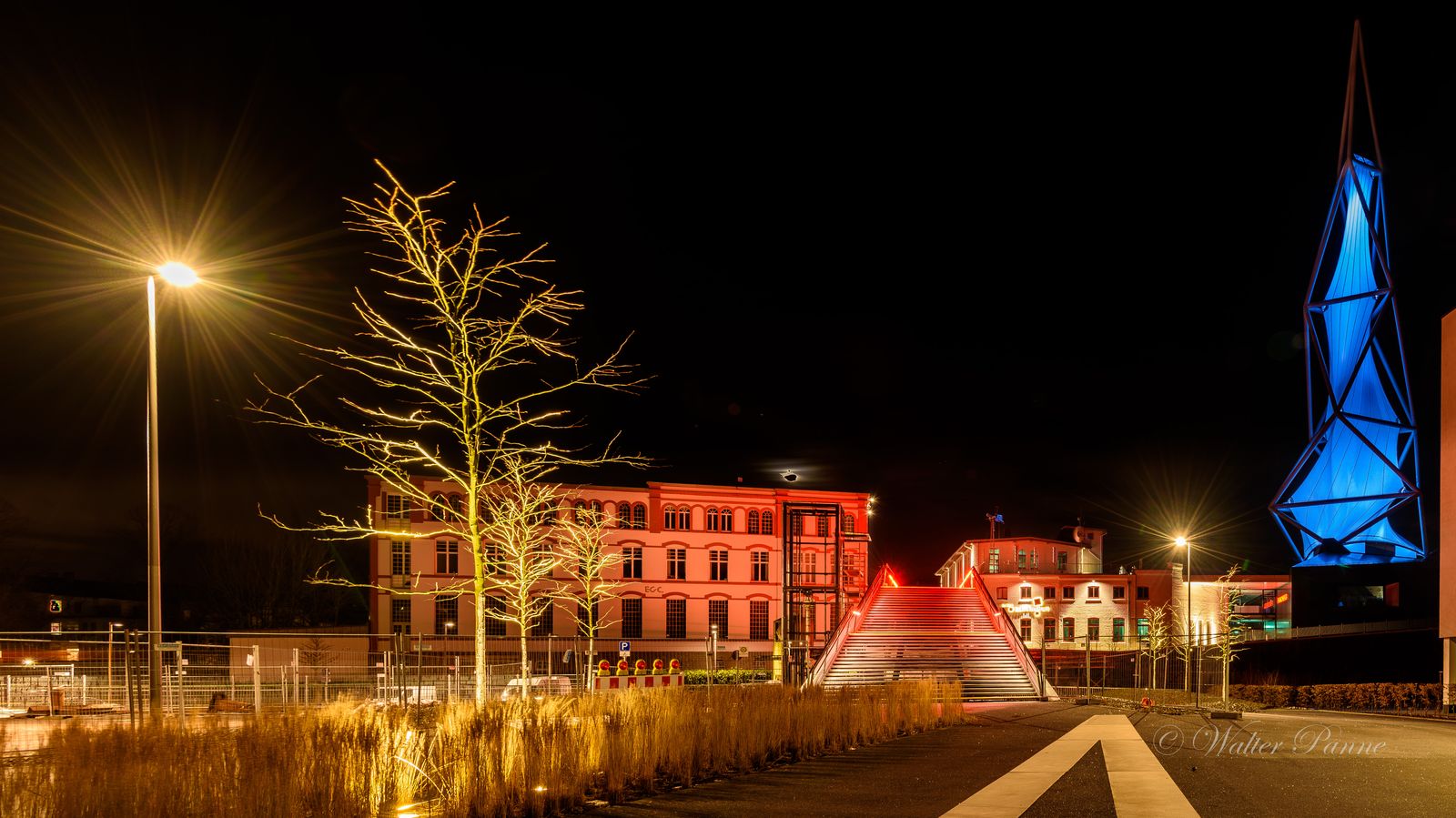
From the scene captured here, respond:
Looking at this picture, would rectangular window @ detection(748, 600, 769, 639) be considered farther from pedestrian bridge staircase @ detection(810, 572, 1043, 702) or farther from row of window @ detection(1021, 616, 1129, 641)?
row of window @ detection(1021, 616, 1129, 641)

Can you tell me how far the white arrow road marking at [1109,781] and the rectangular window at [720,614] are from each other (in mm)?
43654

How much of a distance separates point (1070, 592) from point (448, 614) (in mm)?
45942

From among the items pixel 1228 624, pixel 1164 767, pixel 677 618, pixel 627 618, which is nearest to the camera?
pixel 1164 767

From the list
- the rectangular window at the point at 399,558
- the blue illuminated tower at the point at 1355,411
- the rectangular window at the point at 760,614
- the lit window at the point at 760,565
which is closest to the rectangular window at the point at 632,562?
the lit window at the point at 760,565

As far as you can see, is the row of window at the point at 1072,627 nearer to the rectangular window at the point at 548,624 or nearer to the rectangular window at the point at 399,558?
the rectangular window at the point at 548,624

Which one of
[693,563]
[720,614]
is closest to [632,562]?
[693,563]

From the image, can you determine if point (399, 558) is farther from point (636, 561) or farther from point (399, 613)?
point (636, 561)

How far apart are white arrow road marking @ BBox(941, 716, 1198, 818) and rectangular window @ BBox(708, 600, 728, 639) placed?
143ft

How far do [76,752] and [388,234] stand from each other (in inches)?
287

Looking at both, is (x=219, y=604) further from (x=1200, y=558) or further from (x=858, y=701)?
(x=1200, y=558)

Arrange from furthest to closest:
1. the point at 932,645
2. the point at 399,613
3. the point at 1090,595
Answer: the point at 1090,595
the point at 399,613
the point at 932,645

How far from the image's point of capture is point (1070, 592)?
7519 cm

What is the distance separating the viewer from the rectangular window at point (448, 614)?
53.2 meters

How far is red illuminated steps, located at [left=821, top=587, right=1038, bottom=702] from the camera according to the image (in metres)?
Answer: 31.8
